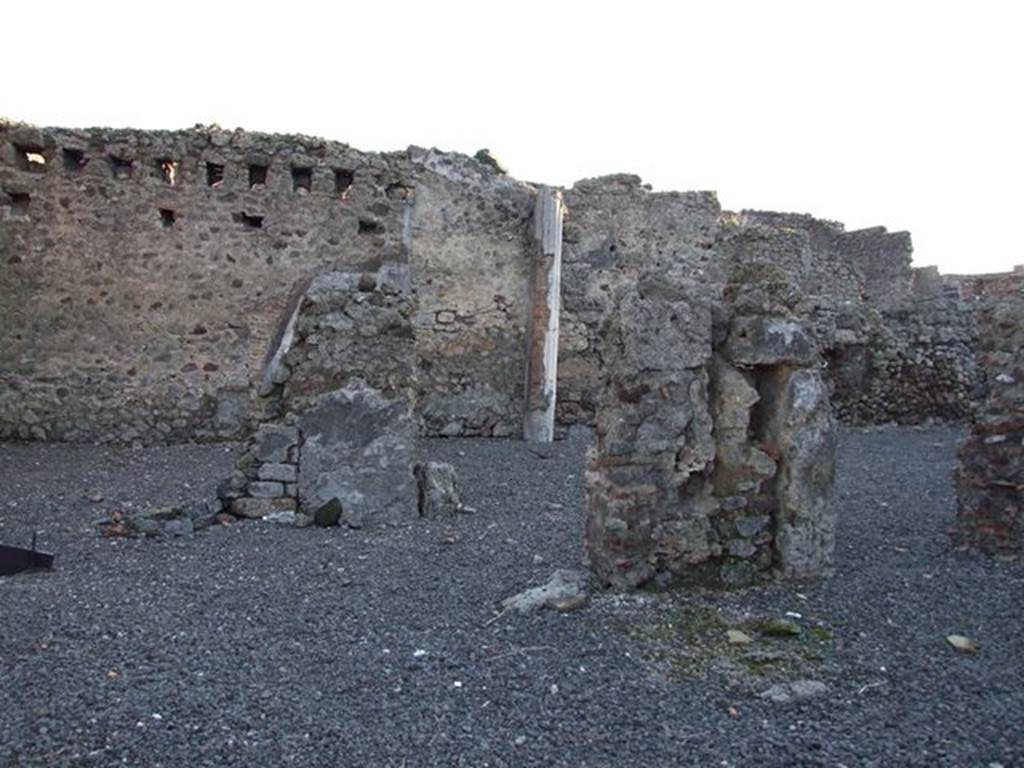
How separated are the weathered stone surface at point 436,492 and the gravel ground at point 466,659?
582 millimetres

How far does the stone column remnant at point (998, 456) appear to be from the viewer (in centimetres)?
→ 535

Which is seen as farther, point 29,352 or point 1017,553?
point 29,352

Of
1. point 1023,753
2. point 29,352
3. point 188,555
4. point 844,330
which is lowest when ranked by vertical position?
point 188,555

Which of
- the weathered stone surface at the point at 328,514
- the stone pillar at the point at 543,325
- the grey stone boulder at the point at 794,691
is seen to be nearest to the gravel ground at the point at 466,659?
the grey stone boulder at the point at 794,691

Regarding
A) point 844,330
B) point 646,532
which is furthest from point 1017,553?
point 844,330

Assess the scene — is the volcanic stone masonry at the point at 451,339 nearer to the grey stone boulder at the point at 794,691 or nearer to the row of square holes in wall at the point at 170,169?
the row of square holes in wall at the point at 170,169

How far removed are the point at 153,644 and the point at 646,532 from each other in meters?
2.78

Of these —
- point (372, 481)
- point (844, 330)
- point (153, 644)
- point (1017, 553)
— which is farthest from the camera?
point (844, 330)

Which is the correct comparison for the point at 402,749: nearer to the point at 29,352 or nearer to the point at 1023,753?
the point at 1023,753

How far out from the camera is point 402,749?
2816mm

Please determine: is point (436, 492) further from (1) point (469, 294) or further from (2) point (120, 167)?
(2) point (120, 167)

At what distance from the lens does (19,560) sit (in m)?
4.98

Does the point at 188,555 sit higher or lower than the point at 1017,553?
lower

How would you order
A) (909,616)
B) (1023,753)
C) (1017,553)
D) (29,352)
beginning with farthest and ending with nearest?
1. (29,352)
2. (1017,553)
3. (909,616)
4. (1023,753)
